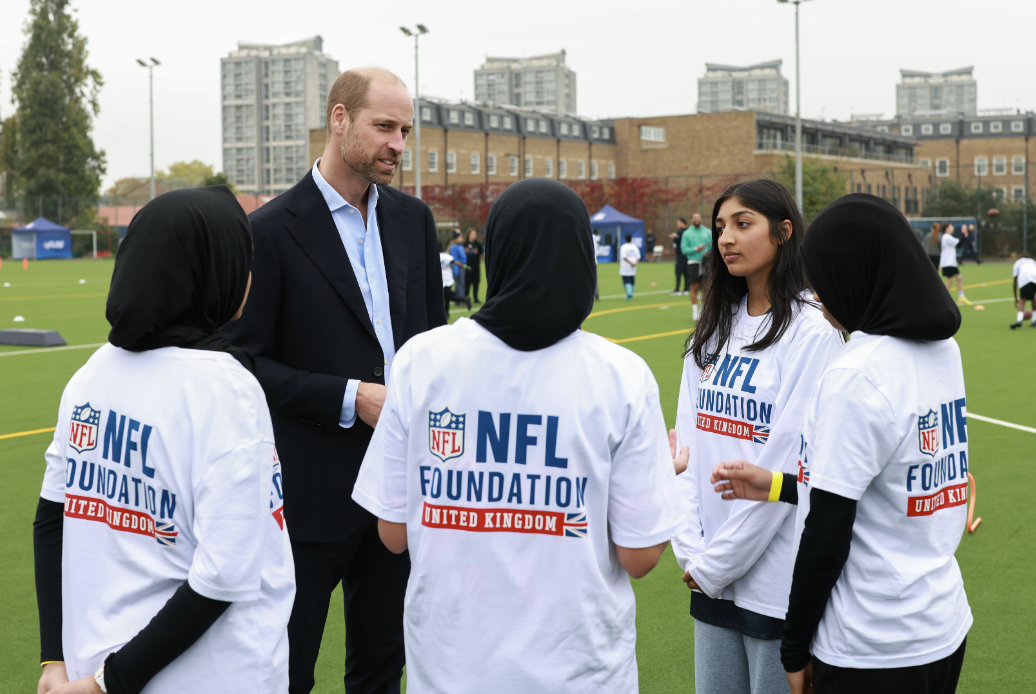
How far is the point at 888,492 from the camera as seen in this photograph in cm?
212

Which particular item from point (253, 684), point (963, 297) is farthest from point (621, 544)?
point (963, 297)

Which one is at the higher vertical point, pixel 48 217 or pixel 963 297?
pixel 48 217

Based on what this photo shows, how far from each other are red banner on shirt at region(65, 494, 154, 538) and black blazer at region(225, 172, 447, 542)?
91 centimetres

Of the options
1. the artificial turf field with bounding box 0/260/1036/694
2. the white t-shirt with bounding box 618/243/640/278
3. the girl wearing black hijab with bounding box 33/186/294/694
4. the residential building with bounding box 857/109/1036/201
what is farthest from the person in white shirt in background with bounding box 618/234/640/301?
the residential building with bounding box 857/109/1036/201

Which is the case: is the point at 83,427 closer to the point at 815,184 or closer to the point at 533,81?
the point at 815,184

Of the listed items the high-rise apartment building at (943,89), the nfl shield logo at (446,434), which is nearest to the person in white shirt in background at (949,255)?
the nfl shield logo at (446,434)

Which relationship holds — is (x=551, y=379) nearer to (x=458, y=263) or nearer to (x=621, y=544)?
(x=621, y=544)

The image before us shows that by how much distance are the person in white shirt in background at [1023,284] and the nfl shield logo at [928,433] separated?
1601 cm

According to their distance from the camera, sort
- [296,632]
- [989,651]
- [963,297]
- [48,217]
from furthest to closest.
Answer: [48,217] → [963,297] → [989,651] → [296,632]

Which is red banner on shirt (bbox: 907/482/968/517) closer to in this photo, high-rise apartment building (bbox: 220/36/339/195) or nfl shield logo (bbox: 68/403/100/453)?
nfl shield logo (bbox: 68/403/100/453)

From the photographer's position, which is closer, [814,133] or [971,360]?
[971,360]

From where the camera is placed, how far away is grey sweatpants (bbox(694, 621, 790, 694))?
105 inches

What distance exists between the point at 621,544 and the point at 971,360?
12643mm

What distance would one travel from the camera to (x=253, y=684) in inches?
74.7
